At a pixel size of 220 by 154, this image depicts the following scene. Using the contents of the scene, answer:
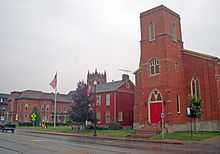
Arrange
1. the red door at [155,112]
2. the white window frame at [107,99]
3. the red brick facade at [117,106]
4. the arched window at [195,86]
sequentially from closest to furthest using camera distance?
the red door at [155,112]
the arched window at [195,86]
the red brick facade at [117,106]
the white window frame at [107,99]

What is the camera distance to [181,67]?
125 feet

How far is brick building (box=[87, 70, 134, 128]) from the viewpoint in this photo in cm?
5484

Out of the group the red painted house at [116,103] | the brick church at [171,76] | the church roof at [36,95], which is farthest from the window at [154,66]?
the church roof at [36,95]

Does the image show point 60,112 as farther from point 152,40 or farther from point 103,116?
point 152,40

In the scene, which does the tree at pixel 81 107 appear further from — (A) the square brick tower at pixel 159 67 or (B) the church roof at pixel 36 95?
(B) the church roof at pixel 36 95

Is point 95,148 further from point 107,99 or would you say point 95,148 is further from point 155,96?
point 107,99

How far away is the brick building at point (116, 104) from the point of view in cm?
5484

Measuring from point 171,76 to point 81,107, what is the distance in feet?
46.4

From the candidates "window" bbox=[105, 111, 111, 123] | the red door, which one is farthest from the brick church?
"window" bbox=[105, 111, 111, 123]

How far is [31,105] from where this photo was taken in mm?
88250

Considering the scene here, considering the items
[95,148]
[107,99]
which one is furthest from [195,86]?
→ [95,148]

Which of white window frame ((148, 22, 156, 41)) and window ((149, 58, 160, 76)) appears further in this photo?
white window frame ((148, 22, 156, 41))

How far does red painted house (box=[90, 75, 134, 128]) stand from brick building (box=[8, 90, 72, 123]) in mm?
31917

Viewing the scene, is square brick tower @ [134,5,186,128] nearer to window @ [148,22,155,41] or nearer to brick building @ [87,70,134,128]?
window @ [148,22,155,41]
